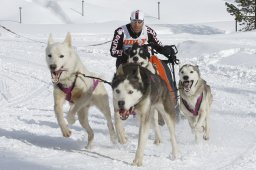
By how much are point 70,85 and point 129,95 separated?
1042 millimetres

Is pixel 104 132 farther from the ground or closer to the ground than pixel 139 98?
closer to the ground

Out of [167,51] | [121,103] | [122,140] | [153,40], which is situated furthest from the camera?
[153,40]

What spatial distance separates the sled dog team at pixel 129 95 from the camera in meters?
4.93

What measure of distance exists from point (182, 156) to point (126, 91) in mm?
1125

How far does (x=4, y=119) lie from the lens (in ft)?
24.2

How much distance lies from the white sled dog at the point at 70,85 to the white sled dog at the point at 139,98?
46cm

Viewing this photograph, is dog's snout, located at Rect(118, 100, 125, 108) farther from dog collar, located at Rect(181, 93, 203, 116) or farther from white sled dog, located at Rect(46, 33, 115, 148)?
dog collar, located at Rect(181, 93, 203, 116)

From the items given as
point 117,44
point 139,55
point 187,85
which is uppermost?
point 117,44

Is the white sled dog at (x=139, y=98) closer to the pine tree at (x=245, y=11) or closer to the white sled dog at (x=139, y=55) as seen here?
the white sled dog at (x=139, y=55)

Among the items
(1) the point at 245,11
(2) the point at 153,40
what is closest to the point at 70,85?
(2) the point at 153,40

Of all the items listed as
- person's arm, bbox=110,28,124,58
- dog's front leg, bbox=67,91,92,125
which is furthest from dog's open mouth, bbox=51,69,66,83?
person's arm, bbox=110,28,124,58

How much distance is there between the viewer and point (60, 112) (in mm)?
5543

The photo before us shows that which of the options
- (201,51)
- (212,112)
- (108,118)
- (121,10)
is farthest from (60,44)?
(121,10)

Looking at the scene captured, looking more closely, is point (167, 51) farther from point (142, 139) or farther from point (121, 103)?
point (121, 103)
